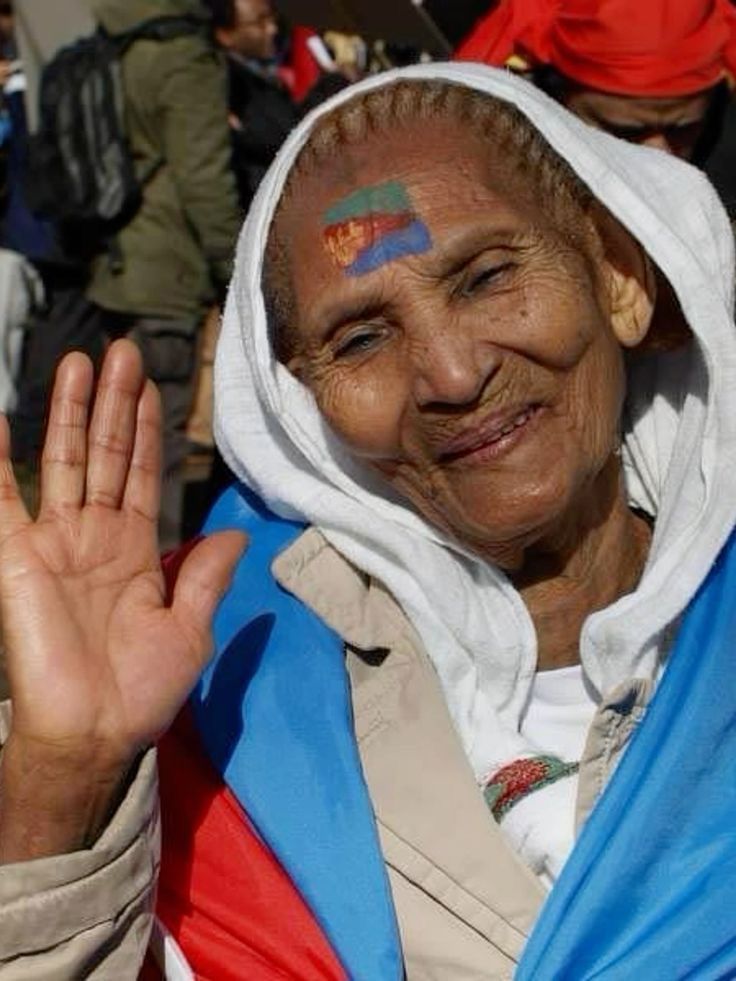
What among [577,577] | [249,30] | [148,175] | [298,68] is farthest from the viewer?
[298,68]

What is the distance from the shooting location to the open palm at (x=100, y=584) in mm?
2057

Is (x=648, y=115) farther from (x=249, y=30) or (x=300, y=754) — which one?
(x=249, y=30)

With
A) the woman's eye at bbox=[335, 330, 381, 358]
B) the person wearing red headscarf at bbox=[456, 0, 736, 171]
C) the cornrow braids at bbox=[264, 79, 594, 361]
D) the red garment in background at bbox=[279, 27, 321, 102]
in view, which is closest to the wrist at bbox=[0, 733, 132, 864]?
the woman's eye at bbox=[335, 330, 381, 358]

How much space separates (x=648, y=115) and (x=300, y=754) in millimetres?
2225

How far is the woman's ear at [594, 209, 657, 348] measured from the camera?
245 centimetres

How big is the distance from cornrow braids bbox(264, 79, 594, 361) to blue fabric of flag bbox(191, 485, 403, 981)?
0.53 meters

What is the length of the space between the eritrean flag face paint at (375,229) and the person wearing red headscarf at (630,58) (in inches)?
65.9

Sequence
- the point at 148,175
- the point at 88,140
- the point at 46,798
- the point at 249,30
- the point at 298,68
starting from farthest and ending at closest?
1. the point at 298,68
2. the point at 249,30
3. the point at 148,175
4. the point at 88,140
5. the point at 46,798

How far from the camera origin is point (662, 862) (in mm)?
2162

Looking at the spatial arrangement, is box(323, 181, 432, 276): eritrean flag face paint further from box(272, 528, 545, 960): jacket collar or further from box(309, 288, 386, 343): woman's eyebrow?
box(272, 528, 545, 960): jacket collar

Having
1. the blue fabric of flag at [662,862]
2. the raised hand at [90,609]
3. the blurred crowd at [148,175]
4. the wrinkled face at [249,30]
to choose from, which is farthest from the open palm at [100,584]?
the wrinkled face at [249,30]

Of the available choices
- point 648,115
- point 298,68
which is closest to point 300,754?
point 648,115

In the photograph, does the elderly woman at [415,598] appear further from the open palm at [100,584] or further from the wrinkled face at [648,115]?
the wrinkled face at [648,115]

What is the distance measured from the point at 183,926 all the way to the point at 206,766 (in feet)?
0.64
